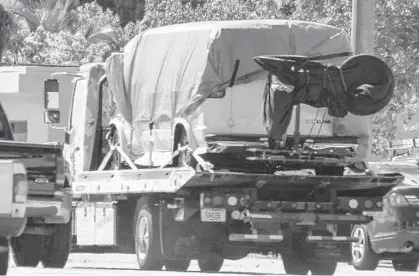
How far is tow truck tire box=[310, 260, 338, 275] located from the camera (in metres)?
20.1

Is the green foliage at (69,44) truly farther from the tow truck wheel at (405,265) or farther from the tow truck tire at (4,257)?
the tow truck tire at (4,257)

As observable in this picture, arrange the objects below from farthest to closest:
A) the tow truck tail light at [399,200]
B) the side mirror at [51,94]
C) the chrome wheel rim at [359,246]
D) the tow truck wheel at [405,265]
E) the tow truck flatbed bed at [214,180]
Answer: the tow truck wheel at [405,265], the chrome wheel rim at [359,246], the tow truck tail light at [399,200], the side mirror at [51,94], the tow truck flatbed bed at [214,180]

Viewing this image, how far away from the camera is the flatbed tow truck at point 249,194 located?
18.3m

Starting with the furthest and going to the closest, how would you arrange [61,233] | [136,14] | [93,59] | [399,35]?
[136,14] → [93,59] → [399,35] → [61,233]

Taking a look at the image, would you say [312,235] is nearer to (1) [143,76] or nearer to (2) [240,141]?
(2) [240,141]

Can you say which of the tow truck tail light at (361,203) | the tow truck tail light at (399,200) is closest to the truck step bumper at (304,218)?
the tow truck tail light at (361,203)

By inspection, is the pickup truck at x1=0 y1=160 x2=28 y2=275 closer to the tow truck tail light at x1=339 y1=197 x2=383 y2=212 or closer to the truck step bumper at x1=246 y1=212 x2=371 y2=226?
the truck step bumper at x1=246 y1=212 x2=371 y2=226

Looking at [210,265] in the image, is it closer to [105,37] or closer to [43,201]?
[43,201]

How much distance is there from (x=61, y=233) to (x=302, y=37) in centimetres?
410

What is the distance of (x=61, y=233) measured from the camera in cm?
1755

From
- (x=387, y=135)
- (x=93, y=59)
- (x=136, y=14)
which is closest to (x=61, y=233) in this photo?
(x=387, y=135)

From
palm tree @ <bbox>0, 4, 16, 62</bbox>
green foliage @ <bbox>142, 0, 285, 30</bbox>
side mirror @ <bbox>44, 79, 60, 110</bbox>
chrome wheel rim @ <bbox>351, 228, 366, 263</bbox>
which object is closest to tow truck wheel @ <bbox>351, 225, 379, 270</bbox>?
chrome wheel rim @ <bbox>351, 228, 366, 263</bbox>

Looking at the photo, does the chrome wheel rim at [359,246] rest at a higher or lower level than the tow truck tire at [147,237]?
lower

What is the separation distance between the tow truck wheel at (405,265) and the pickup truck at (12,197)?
10052mm
